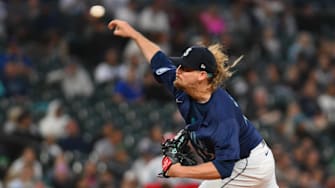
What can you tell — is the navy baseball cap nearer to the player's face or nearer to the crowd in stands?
the player's face

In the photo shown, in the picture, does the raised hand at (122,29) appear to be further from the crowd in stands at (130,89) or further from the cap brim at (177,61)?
the crowd in stands at (130,89)

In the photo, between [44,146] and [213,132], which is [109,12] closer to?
[44,146]

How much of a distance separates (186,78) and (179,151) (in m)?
0.51

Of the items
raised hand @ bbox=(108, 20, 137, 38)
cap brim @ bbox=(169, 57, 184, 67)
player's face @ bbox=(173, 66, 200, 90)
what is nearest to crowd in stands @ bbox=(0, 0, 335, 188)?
raised hand @ bbox=(108, 20, 137, 38)

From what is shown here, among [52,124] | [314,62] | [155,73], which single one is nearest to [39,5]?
[52,124]

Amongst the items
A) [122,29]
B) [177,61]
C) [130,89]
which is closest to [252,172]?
[177,61]

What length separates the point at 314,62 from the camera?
59.8ft

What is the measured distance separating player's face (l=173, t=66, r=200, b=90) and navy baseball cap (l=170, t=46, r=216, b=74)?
0.03m

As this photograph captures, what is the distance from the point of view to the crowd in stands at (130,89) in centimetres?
1297

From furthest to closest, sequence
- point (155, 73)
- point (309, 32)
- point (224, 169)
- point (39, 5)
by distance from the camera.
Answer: point (309, 32)
point (39, 5)
point (155, 73)
point (224, 169)

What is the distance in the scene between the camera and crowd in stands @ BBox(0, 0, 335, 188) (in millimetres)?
12969

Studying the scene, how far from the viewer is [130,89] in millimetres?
15219

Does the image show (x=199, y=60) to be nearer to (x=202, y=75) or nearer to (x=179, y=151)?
(x=202, y=75)

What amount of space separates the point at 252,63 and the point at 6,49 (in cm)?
438
